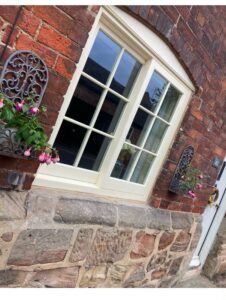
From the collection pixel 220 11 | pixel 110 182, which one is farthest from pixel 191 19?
pixel 110 182

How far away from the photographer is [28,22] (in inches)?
75.6

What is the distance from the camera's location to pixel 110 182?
3025mm

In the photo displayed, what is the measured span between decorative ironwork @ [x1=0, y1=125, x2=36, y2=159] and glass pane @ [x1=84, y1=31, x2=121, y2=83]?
869 mm

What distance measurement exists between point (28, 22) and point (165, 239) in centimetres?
262

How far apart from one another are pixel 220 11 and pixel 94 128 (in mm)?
1744

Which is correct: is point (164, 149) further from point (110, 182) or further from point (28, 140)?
point (28, 140)

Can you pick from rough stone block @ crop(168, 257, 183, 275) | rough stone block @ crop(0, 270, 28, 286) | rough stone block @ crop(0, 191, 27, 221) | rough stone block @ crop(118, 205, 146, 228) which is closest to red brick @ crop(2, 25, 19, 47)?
rough stone block @ crop(0, 191, 27, 221)

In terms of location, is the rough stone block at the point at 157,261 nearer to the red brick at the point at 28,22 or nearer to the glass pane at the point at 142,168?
the glass pane at the point at 142,168

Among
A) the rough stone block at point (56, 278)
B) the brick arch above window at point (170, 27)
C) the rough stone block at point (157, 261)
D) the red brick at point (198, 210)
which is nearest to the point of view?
the rough stone block at point (56, 278)

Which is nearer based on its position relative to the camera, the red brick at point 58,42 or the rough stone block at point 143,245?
the red brick at point 58,42

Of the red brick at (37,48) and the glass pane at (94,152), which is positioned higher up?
the red brick at (37,48)

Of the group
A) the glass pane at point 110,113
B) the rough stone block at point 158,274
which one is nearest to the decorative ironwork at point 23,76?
the glass pane at point 110,113

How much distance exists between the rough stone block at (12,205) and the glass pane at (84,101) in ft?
2.25

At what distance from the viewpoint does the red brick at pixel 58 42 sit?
6.64 feet
